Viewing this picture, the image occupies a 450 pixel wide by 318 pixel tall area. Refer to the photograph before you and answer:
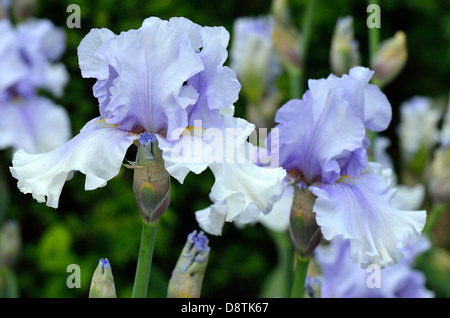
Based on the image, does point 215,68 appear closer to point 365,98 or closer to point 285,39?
point 365,98

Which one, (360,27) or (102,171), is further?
(360,27)

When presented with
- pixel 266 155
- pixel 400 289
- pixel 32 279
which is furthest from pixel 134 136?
pixel 32 279

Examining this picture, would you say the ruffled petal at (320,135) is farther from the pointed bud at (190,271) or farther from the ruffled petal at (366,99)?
the pointed bud at (190,271)

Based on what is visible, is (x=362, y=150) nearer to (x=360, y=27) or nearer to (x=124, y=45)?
(x=124, y=45)

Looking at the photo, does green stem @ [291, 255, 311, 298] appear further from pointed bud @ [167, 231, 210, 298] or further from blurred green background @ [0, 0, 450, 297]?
blurred green background @ [0, 0, 450, 297]

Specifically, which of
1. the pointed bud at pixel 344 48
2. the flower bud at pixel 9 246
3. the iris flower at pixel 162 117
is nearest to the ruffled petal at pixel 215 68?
the iris flower at pixel 162 117

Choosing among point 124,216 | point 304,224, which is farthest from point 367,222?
point 124,216
